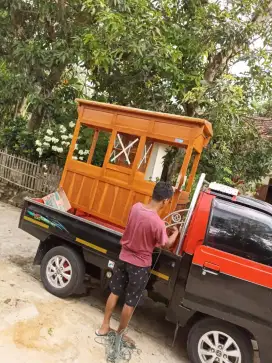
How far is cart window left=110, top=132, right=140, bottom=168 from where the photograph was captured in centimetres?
488

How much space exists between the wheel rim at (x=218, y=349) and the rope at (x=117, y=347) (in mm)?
678

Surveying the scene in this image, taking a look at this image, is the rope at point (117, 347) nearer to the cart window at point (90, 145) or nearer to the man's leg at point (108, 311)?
the man's leg at point (108, 311)

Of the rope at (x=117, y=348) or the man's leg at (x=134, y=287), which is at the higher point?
the man's leg at (x=134, y=287)

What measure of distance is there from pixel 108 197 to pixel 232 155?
6.98 m

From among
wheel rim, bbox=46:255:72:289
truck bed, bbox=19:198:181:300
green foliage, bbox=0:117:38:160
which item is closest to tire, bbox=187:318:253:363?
truck bed, bbox=19:198:181:300

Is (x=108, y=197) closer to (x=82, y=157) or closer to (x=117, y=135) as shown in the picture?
(x=117, y=135)

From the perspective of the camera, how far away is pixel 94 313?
4168 millimetres

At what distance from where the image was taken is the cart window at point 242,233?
3332mm

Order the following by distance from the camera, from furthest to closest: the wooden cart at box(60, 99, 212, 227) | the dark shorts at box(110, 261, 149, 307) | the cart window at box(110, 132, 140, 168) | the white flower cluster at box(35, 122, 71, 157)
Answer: the white flower cluster at box(35, 122, 71, 157) → the cart window at box(110, 132, 140, 168) → the wooden cart at box(60, 99, 212, 227) → the dark shorts at box(110, 261, 149, 307)

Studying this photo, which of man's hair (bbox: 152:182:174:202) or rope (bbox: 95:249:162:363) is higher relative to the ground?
man's hair (bbox: 152:182:174:202)

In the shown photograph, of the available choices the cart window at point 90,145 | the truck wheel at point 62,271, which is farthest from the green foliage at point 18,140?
the truck wheel at point 62,271

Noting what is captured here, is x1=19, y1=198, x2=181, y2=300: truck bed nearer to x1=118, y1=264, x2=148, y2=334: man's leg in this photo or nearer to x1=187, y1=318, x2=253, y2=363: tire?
x1=118, y1=264, x2=148, y2=334: man's leg

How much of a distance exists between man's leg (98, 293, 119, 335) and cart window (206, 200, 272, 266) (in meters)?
1.16

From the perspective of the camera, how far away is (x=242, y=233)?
11.2 ft
